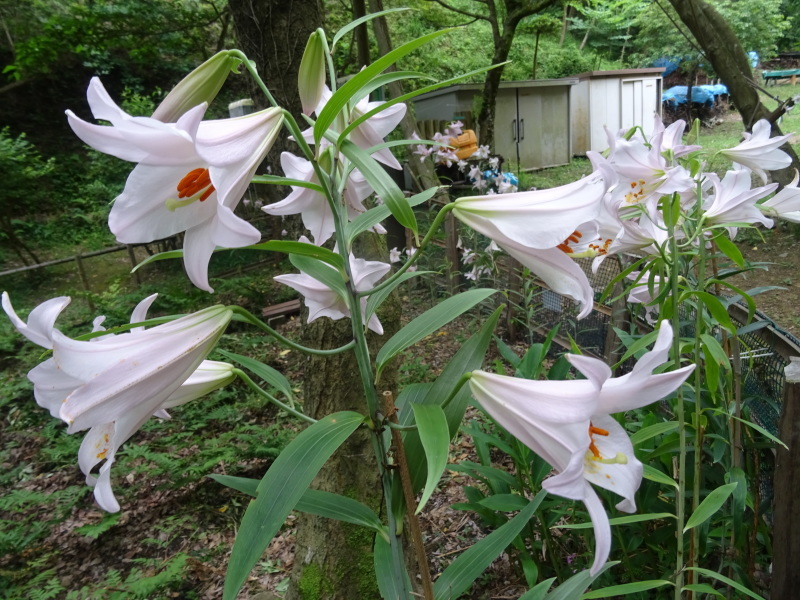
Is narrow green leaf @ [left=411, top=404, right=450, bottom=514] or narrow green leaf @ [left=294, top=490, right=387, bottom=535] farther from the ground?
narrow green leaf @ [left=411, top=404, right=450, bottom=514]

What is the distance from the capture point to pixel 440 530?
2168mm

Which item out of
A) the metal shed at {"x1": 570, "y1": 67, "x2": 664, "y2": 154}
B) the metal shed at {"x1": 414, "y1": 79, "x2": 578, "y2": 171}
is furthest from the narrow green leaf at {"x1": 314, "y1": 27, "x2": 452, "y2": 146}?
the metal shed at {"x1": 570, "y1": 67, "x2": 664, "y2": 154}

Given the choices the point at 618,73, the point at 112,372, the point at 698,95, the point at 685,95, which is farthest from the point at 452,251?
the point at 685,95

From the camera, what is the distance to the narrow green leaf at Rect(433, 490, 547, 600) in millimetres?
825

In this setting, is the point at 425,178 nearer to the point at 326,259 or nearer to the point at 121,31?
the point at 121,31

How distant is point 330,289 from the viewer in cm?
81

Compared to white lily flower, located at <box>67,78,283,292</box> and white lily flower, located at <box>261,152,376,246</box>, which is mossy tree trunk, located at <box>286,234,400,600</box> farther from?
white lily flower, located at <box>67,78,283,292</box>

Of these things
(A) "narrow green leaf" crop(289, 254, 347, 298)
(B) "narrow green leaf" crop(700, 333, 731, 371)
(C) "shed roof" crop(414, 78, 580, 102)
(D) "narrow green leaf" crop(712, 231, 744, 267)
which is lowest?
(B) "narrow green leaf" crop(700, 333, 731, 371)

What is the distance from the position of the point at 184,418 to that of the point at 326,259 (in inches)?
121

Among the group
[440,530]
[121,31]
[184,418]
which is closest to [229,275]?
[121,31]

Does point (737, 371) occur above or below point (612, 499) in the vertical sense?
above

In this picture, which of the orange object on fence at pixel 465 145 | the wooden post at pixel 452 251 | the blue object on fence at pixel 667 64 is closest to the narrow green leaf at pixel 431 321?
the wooden post at pixel 452 251

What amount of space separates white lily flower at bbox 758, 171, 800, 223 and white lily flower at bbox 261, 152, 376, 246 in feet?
3.12

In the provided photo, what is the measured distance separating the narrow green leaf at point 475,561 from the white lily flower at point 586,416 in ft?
0.85
